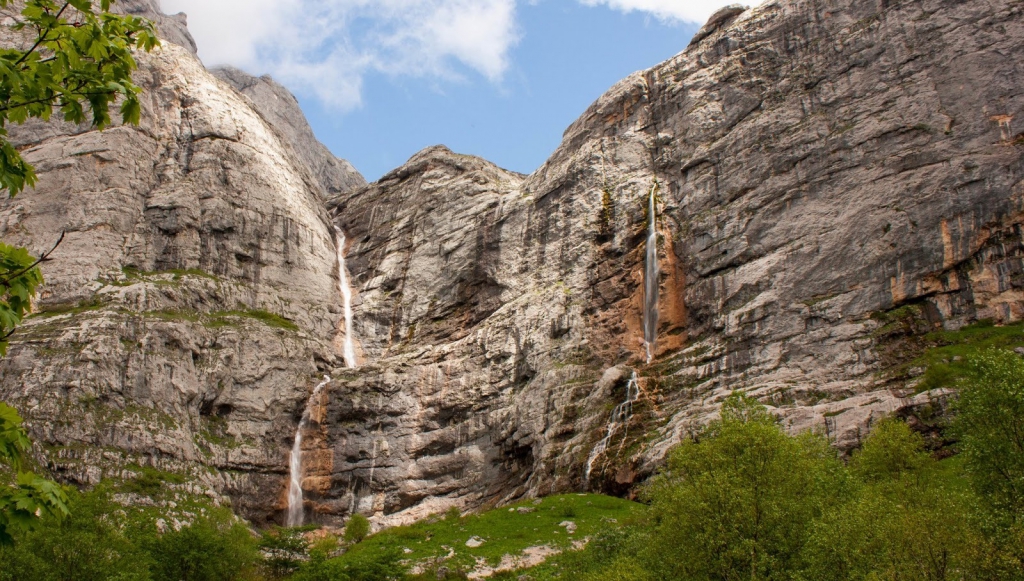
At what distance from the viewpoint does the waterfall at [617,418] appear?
2239 inches

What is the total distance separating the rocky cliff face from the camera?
56281 millimetres

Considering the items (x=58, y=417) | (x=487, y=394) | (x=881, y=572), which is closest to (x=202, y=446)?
(x=58, y=417)

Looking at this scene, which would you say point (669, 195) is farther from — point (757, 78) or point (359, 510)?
point (359, 510)

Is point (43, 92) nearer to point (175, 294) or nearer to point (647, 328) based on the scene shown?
point (647, 328)

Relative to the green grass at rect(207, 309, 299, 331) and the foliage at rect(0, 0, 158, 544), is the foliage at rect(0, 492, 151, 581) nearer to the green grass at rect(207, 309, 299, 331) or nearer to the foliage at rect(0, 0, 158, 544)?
the foliage at rect(0, 0, 158, 544)

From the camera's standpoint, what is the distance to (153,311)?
70.4 m

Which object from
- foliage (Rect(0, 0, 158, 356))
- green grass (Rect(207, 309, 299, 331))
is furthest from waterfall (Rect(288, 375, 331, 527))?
foliage (Rect(0, 0, 158, 356))

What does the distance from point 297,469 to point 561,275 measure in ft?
92.2

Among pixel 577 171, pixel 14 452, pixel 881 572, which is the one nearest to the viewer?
pixel 14 452

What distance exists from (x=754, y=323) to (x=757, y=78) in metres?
24.5

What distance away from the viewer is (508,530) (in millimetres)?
50312

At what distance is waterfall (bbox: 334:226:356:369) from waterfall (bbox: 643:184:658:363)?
28.1 metres

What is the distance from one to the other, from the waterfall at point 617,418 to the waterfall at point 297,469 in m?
24.9

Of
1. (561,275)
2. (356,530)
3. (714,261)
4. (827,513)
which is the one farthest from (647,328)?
(827,513)
